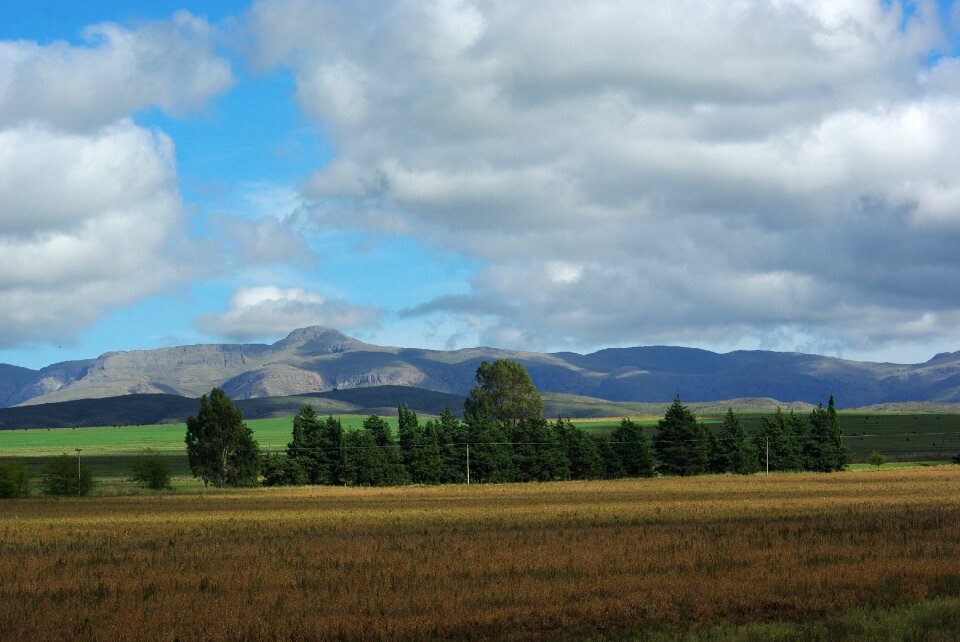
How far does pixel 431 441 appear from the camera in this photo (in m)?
116

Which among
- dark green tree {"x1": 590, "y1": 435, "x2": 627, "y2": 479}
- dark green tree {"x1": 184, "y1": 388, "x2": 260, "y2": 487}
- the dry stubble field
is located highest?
dark green tree {"x1": 184, "y1": 388, "x2": 260, "y2": 487}

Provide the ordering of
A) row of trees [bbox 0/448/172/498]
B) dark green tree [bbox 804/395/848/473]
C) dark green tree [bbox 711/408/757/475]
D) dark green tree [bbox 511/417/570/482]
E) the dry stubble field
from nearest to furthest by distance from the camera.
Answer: the dry stubble field → row of trees [bbox 0/448/172/498] → dark green tree [bbox 511/417/570/482] → dark green tree [bbox 711/408/757/475] → dark green tree [bbox 804/395/848/473]

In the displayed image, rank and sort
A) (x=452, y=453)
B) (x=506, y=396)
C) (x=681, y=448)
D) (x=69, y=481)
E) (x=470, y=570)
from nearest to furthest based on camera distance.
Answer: (x=470, y=570), (x=69, y=481), (x=452, y=453), (x=681, y=448), (x=506, y=396)

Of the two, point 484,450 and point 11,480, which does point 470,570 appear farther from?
point 484,450

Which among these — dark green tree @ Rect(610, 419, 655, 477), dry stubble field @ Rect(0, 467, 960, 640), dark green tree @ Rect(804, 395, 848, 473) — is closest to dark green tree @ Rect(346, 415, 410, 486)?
dark green tree @ Rect(610, 419, 655, 477)

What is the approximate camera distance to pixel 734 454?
4796 inches

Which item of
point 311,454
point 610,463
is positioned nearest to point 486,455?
point 610,463

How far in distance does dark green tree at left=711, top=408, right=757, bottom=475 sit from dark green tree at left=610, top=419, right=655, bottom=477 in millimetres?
9461

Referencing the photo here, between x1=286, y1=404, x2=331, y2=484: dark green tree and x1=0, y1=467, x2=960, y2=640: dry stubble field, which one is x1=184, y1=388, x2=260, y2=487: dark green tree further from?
x1=0, y1=467, x2=960, y2=640: dry stubble field

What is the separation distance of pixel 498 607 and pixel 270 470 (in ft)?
293

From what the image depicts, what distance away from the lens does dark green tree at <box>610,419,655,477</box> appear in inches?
4643

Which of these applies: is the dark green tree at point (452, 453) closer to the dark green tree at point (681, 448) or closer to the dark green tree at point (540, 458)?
the dark green tree at point (540, 458)

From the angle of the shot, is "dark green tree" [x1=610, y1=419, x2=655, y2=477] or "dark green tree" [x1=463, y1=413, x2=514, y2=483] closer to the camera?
"dark green tree" [x1=463, y1=413, x2=514, y2=483]

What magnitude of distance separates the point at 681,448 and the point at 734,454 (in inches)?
274
